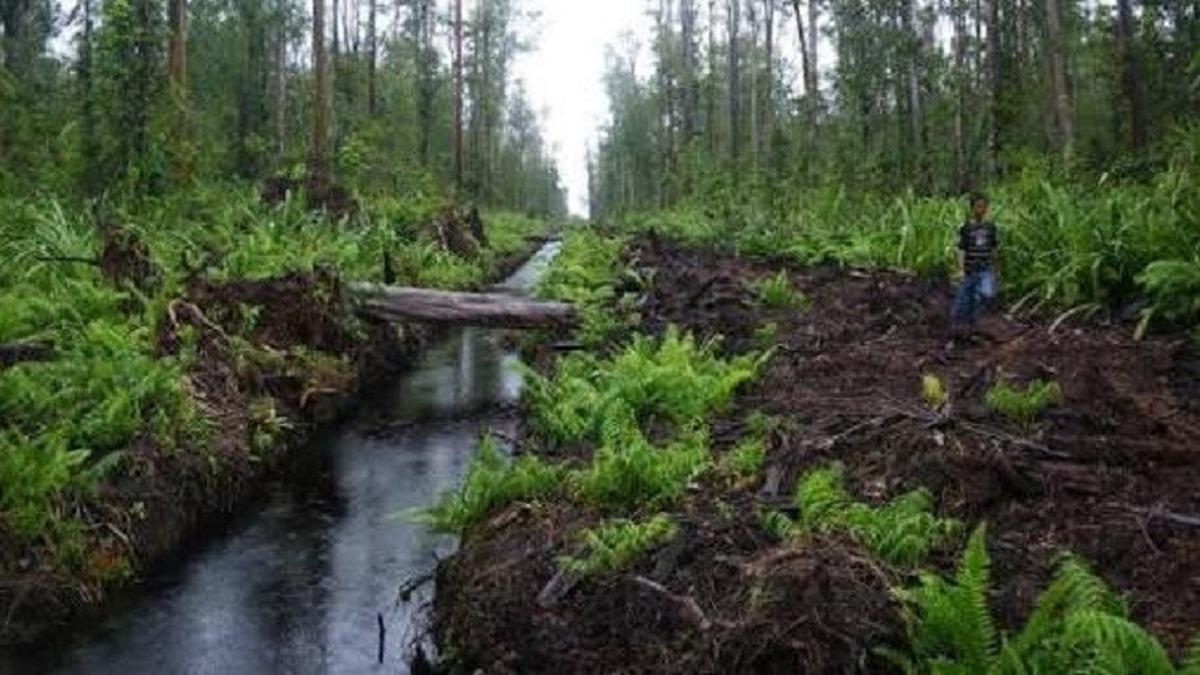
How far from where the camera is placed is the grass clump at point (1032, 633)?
4176mm

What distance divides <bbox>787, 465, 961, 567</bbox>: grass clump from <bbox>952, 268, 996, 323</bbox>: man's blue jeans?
6.39 m

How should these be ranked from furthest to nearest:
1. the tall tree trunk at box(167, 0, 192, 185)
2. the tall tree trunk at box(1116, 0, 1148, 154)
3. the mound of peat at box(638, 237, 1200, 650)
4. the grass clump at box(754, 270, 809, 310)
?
the tall tree trunk at box(1116, 0, 1148, 154)
the tall tree trunk at box(167, 0, 192, 185)
the grass clump at box(754, 270, 809, 310)
the mound of peat at box(638, 237, 1200, 650)

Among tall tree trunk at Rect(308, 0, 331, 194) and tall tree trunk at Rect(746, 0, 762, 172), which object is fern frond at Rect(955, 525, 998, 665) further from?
tall tree trunk at Rect(746, 0, 762, 172)

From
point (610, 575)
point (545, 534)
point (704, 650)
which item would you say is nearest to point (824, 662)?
point (704, 650)

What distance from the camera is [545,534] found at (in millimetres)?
7090

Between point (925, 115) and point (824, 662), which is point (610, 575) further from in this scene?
point (925, 115)

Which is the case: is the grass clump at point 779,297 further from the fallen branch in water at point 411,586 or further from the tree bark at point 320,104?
the tree bark at point 320,104

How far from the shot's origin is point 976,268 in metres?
12.3

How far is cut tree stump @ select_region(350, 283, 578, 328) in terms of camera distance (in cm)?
1535

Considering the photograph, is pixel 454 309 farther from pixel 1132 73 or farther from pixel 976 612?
pixel 1132 73

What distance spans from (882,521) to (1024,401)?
214 centimetres

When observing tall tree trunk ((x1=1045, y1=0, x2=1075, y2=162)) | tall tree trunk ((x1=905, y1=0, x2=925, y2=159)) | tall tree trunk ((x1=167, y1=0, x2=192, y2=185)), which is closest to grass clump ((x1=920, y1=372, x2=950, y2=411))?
tall tree trunk ((x1=167, y1=0, x2=192, y2=185))

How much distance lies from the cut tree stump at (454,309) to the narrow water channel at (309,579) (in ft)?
7.28

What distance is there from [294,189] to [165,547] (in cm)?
1564
